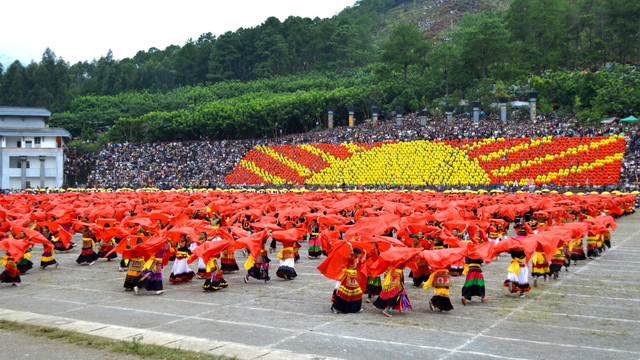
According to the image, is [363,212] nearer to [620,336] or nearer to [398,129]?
[620,336]

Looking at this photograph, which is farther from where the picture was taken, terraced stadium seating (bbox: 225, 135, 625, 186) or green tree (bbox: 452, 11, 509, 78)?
green tree (bbox: 452, 11, 509, 78)

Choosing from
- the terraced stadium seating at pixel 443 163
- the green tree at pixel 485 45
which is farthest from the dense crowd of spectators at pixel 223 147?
the green tree at pixel 485 45

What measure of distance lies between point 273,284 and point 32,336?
6.73m

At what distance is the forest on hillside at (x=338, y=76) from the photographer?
7281 cm

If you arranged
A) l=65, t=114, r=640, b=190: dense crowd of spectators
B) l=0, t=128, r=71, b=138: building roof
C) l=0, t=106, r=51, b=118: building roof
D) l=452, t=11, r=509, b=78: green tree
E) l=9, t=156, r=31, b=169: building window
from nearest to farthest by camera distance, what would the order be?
l=65, t=114, r=640, b=190: dense crowd of spectators → l=9, t=156, r=31, b=169: building window → l=0, t=128, r=71, b=138: building roof → l=0, t=106, r=51, b=118: building roof → l=452, t=11, r=509, b=78: green tree

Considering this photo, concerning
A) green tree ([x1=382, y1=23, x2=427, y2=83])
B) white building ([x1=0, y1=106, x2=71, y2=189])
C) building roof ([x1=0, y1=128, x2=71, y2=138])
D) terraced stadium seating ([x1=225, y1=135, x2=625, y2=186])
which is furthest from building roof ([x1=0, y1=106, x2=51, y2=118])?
green tree ([x1=382, y1=23, x2=427, y2=83])

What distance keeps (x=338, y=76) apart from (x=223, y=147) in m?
43.0

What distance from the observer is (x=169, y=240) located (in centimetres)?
1562

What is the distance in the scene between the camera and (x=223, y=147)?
74562 millimetres

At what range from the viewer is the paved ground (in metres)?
9.98

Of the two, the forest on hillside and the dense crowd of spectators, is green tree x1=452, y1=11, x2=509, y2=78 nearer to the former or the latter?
the forest on hillside

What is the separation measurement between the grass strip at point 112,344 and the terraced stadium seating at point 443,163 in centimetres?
4201

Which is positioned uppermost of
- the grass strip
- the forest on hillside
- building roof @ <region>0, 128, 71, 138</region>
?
the forest on hillside

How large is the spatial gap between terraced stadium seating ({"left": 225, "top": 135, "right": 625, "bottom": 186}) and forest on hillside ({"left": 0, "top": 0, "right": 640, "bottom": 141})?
1039cm
